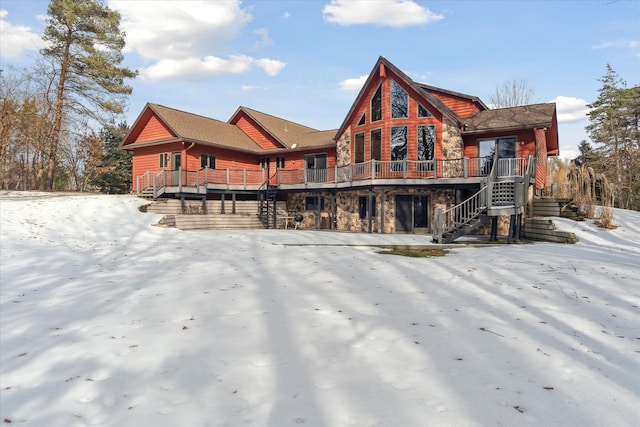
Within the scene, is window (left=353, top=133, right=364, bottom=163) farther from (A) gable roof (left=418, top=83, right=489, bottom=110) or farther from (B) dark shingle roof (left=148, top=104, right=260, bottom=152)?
(B) dark shingle roof (left=148, top=104, right=260, bottom=152)

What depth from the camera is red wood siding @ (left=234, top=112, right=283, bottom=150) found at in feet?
92.2

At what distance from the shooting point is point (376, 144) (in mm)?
21141

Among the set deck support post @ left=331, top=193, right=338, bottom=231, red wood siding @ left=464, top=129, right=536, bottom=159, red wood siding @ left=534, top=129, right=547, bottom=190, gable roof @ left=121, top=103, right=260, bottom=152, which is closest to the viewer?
red wood siding @ left=464, top=129, right=536, bottom=159

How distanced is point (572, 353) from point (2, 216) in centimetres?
1880

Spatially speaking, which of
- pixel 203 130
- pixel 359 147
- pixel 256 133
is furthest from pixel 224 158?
pixel 359 147

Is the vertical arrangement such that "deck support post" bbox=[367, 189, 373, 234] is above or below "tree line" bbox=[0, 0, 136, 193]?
below

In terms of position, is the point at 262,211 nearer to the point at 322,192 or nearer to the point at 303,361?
the point at 322,192

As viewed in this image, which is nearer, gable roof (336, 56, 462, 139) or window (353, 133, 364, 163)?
gable roof (336, 56, 462, 139)

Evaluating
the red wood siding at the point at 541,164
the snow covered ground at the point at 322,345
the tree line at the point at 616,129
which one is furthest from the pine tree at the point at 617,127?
the snow covered ground at the point at 322,345

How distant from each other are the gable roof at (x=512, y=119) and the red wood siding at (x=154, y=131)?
753 inches

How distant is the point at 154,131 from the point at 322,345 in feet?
86.2

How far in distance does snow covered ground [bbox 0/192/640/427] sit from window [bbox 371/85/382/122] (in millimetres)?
14430

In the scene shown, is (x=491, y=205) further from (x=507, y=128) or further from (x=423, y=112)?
(x=423, y=112)

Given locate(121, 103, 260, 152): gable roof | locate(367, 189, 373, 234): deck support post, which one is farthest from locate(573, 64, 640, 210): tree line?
locate(121, 103, 260, 152): gable roof
